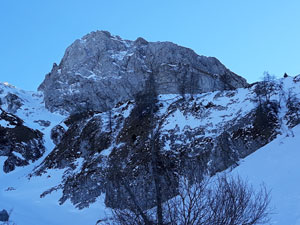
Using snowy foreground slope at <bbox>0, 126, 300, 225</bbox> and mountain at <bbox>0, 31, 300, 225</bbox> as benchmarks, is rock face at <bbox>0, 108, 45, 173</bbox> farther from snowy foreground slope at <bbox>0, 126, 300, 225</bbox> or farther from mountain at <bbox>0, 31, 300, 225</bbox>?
snowy foreground slope at <bbox>0, 126, 300, 225</bbox>

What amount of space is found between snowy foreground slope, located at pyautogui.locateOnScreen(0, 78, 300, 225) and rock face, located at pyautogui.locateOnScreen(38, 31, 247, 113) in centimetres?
5674

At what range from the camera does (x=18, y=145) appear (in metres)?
60.8

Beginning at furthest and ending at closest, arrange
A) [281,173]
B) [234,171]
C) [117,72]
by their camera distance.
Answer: [117,72]
[234,171]
[281,173]

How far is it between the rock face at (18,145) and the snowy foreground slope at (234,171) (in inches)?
86.2

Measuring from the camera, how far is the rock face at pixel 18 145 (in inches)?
2213

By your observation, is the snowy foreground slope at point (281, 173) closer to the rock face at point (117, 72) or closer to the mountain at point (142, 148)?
the mountain at point (142, 148)

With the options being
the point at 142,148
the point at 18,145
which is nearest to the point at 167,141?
the point at 142,148

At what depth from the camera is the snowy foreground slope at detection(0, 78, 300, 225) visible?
14302mm

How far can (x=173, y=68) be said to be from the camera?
109688 millimetres

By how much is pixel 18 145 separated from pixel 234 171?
56.1 m

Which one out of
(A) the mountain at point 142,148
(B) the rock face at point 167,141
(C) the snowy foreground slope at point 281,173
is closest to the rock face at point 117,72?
(A) the mountain at point 142,148

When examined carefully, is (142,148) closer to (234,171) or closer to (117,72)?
(234,171)

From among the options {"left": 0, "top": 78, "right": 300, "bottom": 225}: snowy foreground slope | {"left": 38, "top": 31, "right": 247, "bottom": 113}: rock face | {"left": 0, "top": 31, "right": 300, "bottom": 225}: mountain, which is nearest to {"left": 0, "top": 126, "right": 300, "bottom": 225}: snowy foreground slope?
{"left": 0, "top": 78, "right": 300, "bottom": 225}: snowy foreground slope

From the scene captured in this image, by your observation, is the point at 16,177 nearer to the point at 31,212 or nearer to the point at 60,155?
the point at 60,155
